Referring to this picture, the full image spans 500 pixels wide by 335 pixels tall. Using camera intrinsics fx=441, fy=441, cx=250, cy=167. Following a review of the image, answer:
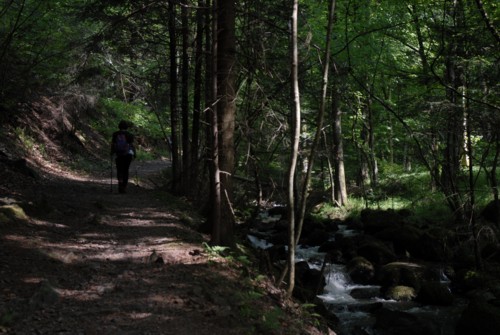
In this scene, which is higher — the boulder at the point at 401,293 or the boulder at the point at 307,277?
the boulder at the point at 307,277

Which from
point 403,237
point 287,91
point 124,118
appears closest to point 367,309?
point 403,237

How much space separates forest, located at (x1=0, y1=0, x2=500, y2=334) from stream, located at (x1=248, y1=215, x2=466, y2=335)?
829 mm

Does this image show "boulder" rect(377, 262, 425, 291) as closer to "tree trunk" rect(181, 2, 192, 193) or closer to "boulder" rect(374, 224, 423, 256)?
"boulder" rect(374, 224, 423, 256)

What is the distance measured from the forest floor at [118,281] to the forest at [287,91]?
936 millimetres

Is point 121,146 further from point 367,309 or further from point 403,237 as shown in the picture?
point 403,237

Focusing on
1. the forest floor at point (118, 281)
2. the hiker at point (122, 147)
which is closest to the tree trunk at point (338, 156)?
the hiker at point (122, 147)

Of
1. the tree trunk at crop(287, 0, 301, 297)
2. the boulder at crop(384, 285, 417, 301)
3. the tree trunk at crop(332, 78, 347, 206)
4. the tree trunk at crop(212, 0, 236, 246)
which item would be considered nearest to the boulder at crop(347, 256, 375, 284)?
the boulder at crop(384, 285, 417, 301)

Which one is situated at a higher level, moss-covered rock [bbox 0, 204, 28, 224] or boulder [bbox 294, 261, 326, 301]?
moss-covered rock [bbox 0, 204, 28, 224]

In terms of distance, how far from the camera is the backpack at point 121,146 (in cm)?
1223

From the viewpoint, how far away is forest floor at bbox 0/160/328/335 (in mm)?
4750

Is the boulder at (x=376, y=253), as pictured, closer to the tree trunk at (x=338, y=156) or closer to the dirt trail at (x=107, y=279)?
the tree trunk at (x=338, y=156)

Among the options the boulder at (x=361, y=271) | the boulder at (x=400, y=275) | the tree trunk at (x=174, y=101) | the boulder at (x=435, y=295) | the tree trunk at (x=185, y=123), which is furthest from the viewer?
the tree trunk at (x=185, y=123)

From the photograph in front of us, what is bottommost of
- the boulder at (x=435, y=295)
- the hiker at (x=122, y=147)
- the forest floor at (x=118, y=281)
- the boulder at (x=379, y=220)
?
the boulder at (x=435, y=295)

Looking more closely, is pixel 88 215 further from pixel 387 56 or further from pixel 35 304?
pixel 387 56
